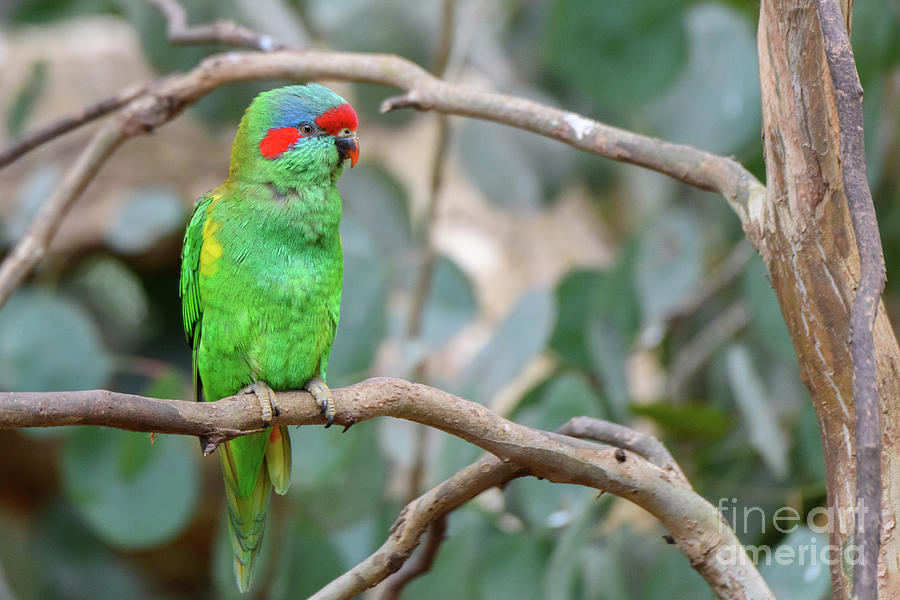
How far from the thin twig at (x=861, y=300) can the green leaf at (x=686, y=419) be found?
1417 mm

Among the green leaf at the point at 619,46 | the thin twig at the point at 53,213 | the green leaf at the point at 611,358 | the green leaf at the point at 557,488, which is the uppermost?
the green leaf at the point at 619,46

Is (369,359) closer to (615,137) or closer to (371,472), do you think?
(371,472)

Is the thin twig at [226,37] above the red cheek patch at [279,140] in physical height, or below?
above

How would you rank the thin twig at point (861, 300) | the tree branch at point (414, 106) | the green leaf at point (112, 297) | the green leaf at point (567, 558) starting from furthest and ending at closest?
the green leaf at point (112, 297)
the green leaf at point (567, 558)
the tree branch at point (414, 106)
the thin twig at point (861, 300)

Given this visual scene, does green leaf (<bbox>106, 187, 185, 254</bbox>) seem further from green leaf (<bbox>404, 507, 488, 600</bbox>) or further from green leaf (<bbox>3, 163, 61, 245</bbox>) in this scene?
green leaf (<bbox>404, 507, 488, 600</bbox>)

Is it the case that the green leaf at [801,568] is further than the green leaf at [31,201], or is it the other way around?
the green leaf at [31,201]

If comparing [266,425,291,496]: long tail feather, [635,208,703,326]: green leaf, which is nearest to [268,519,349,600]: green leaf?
[266,425,291,496]: long tail feather

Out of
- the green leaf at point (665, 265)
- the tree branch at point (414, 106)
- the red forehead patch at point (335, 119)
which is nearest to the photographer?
the tree branch at point (414, 106)

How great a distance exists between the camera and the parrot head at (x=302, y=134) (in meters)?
1.97

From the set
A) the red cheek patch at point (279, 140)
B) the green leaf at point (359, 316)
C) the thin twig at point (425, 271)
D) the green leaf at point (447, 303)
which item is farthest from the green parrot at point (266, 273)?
the green leaf at point (447, 303)

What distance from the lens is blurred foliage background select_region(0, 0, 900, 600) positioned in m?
2.56

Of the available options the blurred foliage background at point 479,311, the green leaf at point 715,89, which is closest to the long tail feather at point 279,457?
the blurred foliage background at point 479,311

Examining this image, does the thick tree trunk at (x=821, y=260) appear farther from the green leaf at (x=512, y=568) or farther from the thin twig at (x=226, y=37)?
the thin twig at (x=226, y=37)

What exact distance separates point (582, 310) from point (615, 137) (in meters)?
1.38
